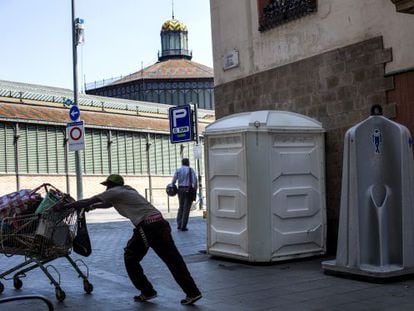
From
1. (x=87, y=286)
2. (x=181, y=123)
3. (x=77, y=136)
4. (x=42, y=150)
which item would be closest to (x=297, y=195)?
(x=87, y=286)

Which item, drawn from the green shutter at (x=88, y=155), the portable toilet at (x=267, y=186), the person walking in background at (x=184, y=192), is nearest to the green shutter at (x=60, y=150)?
the green shutter at (x=88, y=155)

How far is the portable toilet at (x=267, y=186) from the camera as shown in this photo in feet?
30.5

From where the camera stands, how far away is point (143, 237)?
706cm

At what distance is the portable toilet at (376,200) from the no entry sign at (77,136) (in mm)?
10534

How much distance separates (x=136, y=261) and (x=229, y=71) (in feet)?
21.4

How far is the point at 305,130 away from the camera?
382 inches

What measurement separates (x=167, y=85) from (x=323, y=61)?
147 feet

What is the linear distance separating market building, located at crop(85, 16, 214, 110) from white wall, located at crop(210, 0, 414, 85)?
39.9 meters

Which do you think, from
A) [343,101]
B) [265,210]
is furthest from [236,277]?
[343,101]

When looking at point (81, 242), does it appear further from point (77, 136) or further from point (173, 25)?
point (173, 25)

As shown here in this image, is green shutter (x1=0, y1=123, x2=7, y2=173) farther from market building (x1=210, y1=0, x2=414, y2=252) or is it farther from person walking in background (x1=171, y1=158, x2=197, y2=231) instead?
market building (x1=210, y1=0, x2=414, y2=252)

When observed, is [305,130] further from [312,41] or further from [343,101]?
[312,41]

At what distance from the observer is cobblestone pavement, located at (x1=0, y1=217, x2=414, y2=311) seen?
680 centimetres

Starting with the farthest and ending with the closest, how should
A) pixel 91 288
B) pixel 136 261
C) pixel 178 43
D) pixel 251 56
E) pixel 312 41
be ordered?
pixel 178 43, pixel 251 56, pixel 312 41, pixel 91 288, pixel 136 261
